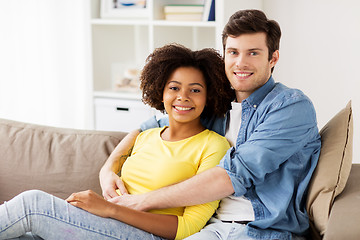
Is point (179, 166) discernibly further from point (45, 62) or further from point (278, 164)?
point (45, 62)

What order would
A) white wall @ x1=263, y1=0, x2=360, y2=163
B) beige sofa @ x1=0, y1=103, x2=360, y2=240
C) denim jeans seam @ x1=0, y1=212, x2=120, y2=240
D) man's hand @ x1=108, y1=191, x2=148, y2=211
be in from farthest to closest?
white wall @ x1=263, y1=0, x2=360, y2=163
beige sofa @ x1=0, y1=103, x2=360, y2=240
man's hand @ x1=108, y1=191, x2=148, y2=211
denim jeans seam @ x1=0, y1=212, x2=120, y2=240

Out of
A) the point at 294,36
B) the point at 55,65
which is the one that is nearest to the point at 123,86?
the point at 55,65

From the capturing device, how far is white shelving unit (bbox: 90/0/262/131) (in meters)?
3.39

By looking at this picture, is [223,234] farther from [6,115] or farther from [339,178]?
[6,115]

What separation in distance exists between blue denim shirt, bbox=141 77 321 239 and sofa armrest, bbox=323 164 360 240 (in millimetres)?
137

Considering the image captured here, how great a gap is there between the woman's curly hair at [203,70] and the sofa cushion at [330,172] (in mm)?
405

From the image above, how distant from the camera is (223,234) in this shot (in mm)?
1805

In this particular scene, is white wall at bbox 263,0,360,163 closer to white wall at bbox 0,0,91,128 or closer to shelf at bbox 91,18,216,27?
shelf at bbox 91,18,216,27

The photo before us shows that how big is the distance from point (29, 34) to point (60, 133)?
1425mm

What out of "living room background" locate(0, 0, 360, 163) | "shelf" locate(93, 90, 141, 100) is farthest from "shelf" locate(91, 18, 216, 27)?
"shelf" locate(93, 90, 141, 100)

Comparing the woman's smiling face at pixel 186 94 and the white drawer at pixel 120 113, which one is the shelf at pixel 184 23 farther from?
the woman's smiling face at pixel 186 94

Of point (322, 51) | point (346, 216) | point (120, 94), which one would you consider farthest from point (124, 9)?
point (346, 216)

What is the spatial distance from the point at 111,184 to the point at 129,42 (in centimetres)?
205

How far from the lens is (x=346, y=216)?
1.65m
